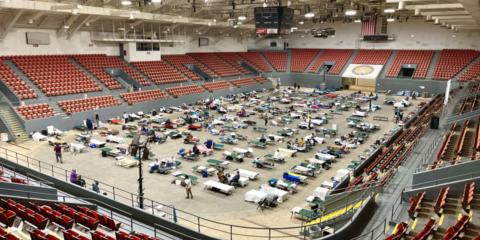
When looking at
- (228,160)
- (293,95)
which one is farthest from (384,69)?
(228,160)

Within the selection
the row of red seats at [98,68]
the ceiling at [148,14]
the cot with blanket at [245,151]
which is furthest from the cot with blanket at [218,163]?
the row of red seats at [98,68]

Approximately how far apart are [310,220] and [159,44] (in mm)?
35556

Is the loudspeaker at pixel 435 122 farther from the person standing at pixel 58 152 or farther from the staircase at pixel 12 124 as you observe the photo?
the staircase at pixel 12 124

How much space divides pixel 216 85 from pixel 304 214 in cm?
3225

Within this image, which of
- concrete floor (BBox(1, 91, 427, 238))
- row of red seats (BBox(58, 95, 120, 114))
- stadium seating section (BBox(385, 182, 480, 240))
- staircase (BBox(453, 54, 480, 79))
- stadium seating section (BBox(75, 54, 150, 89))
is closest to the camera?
stadium seating section (BBox(385, 182, 480, 240))

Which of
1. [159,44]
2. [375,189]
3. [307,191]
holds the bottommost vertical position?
[307,191]

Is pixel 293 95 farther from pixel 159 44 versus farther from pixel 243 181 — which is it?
pixel 243 181

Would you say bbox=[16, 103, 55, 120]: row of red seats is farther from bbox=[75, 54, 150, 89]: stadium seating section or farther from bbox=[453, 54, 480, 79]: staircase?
bbox=[453, 54, 480, 79]: staircase

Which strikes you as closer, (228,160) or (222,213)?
(222,213)

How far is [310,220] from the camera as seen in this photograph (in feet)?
43.4

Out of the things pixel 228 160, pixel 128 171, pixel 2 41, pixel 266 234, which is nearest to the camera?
pixel 266 234

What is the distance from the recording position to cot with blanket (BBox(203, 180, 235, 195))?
16109 millimetres

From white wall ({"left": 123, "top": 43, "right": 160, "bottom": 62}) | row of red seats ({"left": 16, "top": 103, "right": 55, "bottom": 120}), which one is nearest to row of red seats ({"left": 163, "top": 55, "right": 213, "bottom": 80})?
white wall ({"left": 123, "top": 43, "right": 160, "bottom": 62})

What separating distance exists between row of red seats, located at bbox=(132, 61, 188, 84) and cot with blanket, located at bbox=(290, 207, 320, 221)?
28.4m
